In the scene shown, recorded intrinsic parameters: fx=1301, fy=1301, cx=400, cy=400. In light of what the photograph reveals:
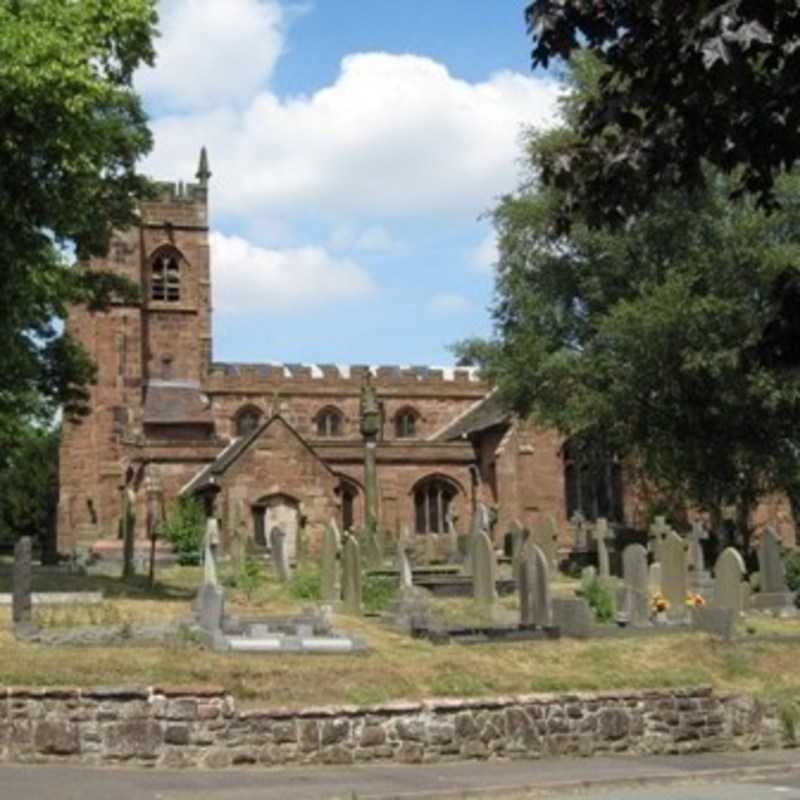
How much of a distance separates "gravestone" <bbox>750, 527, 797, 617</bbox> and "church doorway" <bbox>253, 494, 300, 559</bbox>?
22.6 m

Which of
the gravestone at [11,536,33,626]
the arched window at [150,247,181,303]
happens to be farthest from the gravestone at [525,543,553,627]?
the arched window at [150,247,181,303]

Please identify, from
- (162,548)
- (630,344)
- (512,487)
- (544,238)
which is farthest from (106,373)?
(630,344)

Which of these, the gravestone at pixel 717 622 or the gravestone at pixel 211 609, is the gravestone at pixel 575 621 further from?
the gravestone at pixel 211 609

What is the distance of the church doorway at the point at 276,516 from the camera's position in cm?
4422

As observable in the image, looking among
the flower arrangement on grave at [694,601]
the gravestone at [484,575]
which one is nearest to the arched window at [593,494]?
the gravestone at [484,575]

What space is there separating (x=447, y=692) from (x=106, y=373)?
1668 inches

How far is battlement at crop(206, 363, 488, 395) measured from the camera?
5784 cm

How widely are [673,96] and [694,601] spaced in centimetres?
1749

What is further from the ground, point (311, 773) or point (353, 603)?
point (353, 603)

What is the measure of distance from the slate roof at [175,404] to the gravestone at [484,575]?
30812 mm

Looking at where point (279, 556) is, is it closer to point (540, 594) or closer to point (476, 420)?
point (540, 594)

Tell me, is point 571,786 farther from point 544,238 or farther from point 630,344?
point 544,238

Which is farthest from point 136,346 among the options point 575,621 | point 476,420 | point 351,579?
point 575,621

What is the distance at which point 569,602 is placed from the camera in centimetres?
1809
